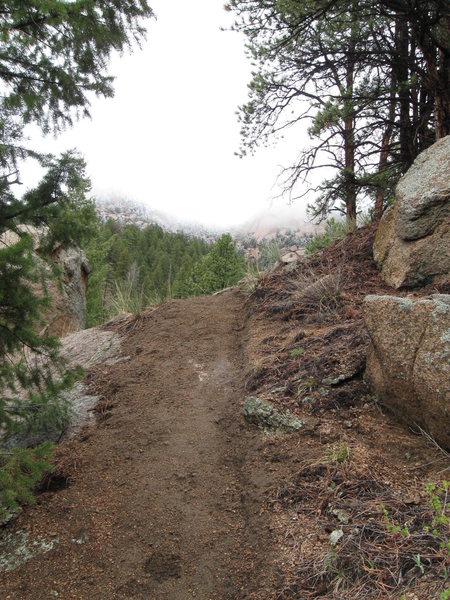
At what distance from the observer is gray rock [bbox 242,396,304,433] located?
3.68 meters

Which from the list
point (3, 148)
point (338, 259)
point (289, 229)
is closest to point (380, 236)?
point (338, 259)

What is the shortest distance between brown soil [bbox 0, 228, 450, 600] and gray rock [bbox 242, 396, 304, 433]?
86mm

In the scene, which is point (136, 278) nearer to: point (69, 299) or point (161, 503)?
point (69, 299)

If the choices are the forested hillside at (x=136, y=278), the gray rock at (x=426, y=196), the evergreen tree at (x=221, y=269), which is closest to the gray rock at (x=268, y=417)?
the forested hillside at (x=136, y=278)

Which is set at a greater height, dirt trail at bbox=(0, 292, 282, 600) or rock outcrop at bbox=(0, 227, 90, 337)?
rock outcrop at bbox=(0, 227, 90, 337)

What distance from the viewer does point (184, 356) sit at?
5828 millimetres

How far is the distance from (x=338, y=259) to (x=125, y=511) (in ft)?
15.8

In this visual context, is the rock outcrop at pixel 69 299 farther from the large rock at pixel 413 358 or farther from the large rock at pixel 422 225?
the large rock at pixel 413 358

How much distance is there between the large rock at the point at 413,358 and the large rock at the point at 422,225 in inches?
76.9

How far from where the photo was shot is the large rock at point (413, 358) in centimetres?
286

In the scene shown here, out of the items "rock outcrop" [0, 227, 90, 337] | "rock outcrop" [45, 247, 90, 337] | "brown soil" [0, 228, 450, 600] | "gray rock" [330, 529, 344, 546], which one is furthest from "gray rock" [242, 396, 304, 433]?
"rock outcrop" [45, 247, 90, 337]

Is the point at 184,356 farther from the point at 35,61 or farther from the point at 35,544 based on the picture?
the point at 35,61

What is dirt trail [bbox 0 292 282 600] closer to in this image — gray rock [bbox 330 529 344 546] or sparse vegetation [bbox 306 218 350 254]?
gray rock [bbox 330 529 344 546]

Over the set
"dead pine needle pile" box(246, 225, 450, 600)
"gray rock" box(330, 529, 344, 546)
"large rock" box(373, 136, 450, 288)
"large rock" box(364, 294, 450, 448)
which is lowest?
"gray rock" box(330, 529, 344, 546)
